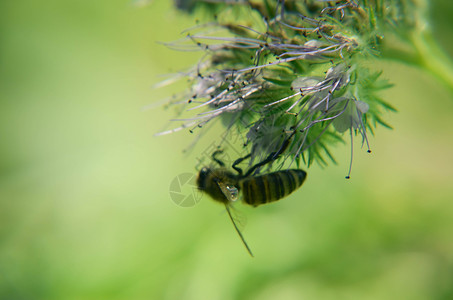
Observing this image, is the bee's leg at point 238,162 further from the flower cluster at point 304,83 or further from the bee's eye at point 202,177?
the bee's eye at point 202,177

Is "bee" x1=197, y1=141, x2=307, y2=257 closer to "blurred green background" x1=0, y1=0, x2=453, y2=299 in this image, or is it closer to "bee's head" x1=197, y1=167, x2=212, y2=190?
"bee's head" x1=197, y1=167, x2=212, y2=190

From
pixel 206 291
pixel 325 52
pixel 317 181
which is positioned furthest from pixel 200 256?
pixel 325 52

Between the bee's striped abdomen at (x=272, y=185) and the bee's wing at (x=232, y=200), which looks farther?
the bee's wing at (x=232, y=200)

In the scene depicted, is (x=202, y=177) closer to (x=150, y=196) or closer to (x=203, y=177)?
(x=203, y=177)

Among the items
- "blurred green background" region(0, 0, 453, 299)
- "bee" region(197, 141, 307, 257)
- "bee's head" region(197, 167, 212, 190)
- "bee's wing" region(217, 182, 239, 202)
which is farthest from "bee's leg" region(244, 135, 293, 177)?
"blurred green background" region(0, 0, 453, 299)

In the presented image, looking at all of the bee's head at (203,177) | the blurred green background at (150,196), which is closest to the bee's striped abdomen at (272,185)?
the bee's head at (203,177)

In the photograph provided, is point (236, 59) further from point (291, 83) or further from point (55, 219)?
point (55, 219)
